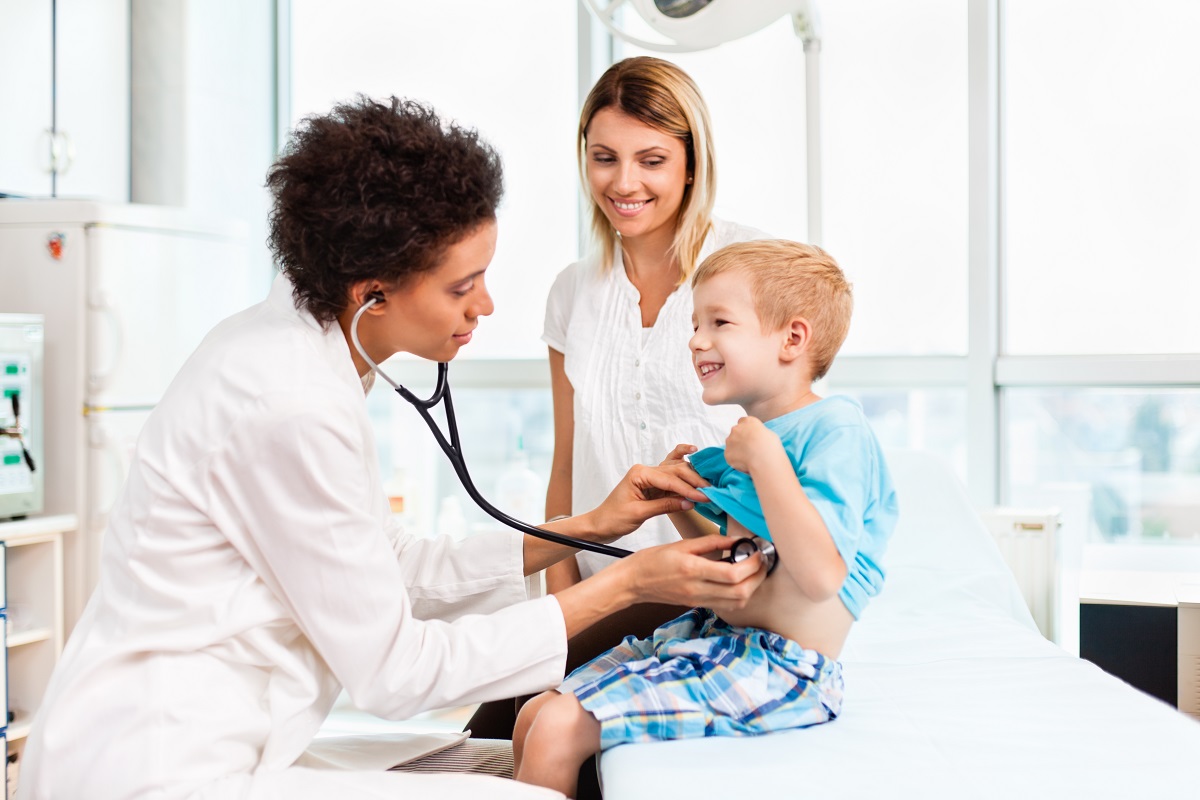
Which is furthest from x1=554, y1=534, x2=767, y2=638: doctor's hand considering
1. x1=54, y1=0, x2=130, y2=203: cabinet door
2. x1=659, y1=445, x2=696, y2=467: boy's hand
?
x1=54, y1=0, x2=130, y2=203: cabinet door

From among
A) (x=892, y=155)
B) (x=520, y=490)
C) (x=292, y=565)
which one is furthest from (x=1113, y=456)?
(x=292, y=565)

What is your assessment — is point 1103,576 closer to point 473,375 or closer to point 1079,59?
point 1079,59

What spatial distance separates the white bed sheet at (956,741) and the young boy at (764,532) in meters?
0.04

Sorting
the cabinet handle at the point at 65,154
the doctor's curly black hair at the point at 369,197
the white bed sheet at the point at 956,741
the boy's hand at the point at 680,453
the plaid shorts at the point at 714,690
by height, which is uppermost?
the cabinet handle at the point at 65,154

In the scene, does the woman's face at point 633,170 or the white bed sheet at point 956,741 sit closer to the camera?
the white bed sheet at point 956,741

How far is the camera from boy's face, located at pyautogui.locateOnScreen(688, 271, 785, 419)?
4.22 feet

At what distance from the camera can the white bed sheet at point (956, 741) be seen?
99 centimetres

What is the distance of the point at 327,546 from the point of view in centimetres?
94

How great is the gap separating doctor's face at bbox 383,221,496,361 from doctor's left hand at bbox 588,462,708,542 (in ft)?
1.00

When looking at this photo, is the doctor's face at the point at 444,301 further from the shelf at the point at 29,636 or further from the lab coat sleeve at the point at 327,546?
the shelf at the point at 29,636

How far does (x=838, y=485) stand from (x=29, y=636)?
1951 millimetres

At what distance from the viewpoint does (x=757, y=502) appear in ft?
3.85

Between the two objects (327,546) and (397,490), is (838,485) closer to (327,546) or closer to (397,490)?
(327,546)

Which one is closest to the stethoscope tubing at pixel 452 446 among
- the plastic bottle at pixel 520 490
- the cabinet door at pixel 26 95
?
the plastic bottle at pixel 520 490
